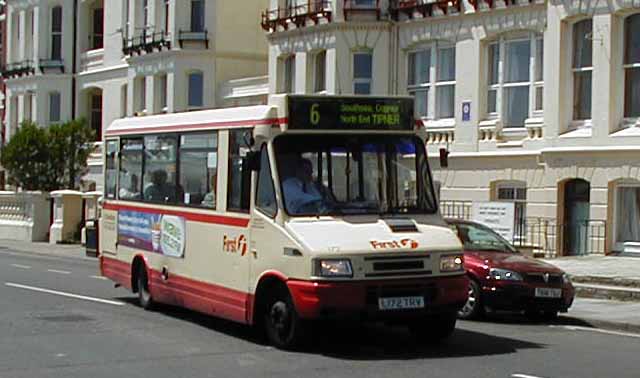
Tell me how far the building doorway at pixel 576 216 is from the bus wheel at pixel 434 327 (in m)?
14.2

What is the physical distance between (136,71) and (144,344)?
32654 millimetres

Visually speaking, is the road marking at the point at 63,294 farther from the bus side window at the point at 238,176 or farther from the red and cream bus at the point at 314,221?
the bus side window at the point at 238,176

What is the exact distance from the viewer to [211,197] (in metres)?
15.0

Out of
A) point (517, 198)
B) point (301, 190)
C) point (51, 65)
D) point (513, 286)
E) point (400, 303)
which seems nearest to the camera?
point (400, 303)

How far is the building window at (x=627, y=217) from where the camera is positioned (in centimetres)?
2702

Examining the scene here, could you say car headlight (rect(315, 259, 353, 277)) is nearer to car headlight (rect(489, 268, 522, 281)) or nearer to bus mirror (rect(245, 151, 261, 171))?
bus mirror (rect(245, 151, 261, 171))

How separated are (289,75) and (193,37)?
691 cm

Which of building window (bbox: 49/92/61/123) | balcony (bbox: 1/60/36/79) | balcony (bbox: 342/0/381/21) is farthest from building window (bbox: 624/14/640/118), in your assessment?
balcony (bbox: 1/60/36/79)

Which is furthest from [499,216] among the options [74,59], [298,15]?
[74,59]

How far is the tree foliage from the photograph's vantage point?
139 ft

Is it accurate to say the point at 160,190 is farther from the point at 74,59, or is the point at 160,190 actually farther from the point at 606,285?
the point at 74,59

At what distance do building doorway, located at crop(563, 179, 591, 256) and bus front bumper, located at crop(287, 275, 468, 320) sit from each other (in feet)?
49.6

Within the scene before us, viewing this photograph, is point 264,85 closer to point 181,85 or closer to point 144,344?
point 181,85

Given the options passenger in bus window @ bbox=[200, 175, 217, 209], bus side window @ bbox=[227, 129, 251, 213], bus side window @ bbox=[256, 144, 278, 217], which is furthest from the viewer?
passenger in bus window @ bbox=[200, 175, 217, 209]
